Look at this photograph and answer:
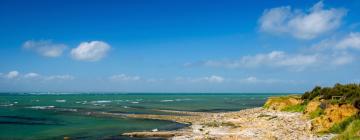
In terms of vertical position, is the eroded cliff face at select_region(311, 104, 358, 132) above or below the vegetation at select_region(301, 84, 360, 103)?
below

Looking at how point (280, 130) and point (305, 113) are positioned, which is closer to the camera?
point (280, 130)

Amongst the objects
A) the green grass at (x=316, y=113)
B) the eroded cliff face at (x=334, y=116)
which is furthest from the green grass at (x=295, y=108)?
the eroded cliff face at (x=334, y=116)

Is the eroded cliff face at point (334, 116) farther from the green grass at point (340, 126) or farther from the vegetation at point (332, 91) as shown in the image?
the vegetation at point (332, 91)

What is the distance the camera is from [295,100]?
225 feet

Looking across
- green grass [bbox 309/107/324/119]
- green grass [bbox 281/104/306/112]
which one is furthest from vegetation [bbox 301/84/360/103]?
green grass [bbox 309/107/324/119]

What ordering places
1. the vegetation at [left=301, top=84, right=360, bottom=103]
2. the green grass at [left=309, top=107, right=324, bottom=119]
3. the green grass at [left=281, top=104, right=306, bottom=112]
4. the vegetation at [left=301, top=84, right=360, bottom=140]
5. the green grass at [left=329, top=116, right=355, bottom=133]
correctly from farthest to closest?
the green grass at [left=281, top=104, right=306, bottom=112], the vegetation at [left=301, top=84, right=360, bottom=103], the green grass at [left=309, top=107, right=324, bottom=119], the green grass at [left=329, top=116, right=355, bottom=133], the vegetation at [left=301, top=84, right=360, bottom=140]

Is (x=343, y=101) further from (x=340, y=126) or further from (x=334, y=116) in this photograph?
(x=340, y=126)

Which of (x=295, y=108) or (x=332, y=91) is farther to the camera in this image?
(x=295, y=108)

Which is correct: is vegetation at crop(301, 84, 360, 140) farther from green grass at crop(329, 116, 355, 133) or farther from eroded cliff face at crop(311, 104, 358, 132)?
eroded cliff face at crop(311, 104, 358, 132)

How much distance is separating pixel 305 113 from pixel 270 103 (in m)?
25.9

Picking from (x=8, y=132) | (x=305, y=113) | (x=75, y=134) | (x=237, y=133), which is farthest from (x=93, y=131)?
(x=305, y=113)

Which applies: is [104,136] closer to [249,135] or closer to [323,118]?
[249,135]

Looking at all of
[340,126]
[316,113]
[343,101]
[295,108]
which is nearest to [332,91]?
[295,108]

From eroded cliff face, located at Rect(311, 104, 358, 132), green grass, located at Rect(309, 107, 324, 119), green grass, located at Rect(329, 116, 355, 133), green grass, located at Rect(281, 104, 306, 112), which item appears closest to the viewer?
green grass, located at Rect(329, 116, 355, 133)
